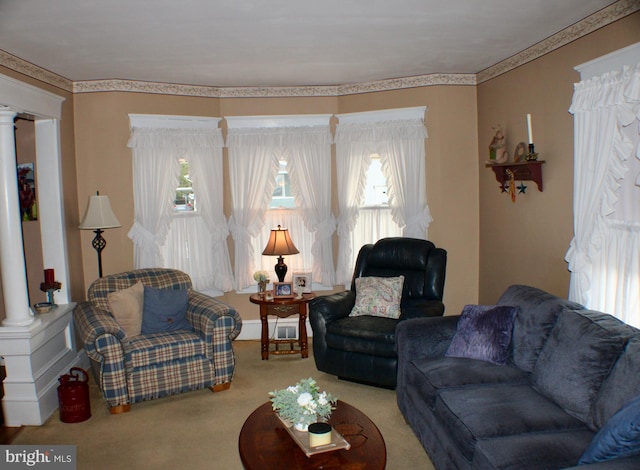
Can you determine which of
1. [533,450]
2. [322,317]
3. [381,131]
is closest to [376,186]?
[381,131]

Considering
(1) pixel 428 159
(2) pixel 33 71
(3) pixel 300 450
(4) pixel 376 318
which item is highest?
(2) pixel 33 71

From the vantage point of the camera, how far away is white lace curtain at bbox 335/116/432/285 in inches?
204

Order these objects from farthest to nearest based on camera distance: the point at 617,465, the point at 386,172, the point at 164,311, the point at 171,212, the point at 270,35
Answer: the point at 386,172 → the point at 171,212 → the point at 164,311 → the point at 270,35 → the point at 617,465

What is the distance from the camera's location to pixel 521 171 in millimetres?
4230

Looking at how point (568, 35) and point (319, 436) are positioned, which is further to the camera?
point (568, 35)

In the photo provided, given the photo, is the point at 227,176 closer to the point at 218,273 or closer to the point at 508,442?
the point at 218,273

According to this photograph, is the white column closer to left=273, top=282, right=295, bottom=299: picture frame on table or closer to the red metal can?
the red metal can

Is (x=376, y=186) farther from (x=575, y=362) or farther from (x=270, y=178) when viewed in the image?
(x=575, y=362)

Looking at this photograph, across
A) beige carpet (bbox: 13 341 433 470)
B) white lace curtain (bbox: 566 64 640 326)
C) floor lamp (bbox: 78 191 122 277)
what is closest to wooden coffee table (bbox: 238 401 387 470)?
beige carpet (bbox: 13 341 433 470)

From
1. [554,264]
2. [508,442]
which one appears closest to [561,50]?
[554,264]

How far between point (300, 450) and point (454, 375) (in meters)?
1.09

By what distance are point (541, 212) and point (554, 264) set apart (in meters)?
0.43

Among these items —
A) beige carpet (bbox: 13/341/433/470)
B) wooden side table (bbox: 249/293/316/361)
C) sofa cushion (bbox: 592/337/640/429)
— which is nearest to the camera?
sofa cushion (bbox: 592/337/640/429)

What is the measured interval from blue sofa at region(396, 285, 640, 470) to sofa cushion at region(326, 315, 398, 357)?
39 cm
